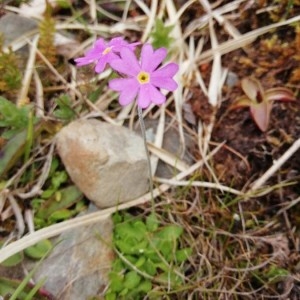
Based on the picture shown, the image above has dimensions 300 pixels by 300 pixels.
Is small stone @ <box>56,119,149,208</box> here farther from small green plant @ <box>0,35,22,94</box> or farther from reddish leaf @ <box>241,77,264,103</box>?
→ reddish leaf @ <box>241,77,264,103</box>

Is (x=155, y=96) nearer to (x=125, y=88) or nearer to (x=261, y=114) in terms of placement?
(x=125, y=88)

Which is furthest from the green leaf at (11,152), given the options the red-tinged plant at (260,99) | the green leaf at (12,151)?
the red-tinged plant at (260,99)

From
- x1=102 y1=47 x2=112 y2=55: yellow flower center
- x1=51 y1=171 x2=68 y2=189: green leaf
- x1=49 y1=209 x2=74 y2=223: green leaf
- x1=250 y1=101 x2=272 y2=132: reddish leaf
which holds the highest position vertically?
x1=102 y1=47 x2=112 y2=55: yellow flower center

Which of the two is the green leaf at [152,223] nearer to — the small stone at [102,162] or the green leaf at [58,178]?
the small stone at [102,162]

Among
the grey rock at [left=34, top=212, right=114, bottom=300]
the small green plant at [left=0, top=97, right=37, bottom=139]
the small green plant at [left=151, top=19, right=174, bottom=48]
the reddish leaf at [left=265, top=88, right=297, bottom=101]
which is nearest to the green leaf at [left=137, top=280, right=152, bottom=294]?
the grey rock at [left=34, top=212, right=114, bottom=300]

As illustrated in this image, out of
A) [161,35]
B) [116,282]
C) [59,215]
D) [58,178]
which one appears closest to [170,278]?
[116,282]

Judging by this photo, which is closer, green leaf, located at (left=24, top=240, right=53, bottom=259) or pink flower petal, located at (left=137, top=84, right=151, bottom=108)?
pink flower petal, located at (left=137, top=84, right=151, bottom=108)

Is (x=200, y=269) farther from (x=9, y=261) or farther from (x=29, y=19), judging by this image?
(x=29, y=19)
